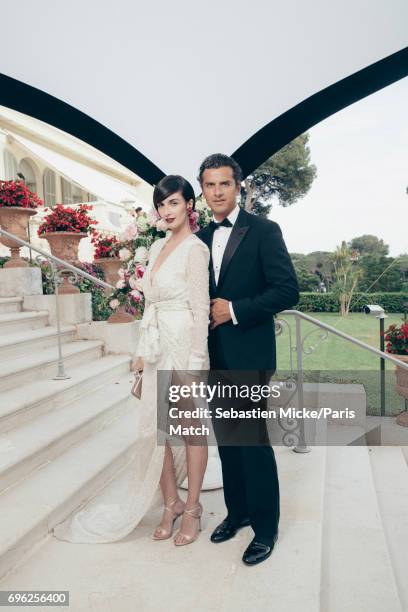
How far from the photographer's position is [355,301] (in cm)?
1669

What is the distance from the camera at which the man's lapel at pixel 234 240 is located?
7.38ft

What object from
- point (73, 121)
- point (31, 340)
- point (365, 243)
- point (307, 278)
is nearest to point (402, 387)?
point (31, 340)

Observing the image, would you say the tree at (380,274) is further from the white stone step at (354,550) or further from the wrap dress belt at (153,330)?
the wrap dress belt at (153,330)

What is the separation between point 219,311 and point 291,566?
4.21 feet

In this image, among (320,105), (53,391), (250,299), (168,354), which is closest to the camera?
(250,299)

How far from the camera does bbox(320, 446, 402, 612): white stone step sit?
84.0 inches

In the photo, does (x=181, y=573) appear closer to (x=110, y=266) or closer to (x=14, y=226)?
(x=110, y=266)

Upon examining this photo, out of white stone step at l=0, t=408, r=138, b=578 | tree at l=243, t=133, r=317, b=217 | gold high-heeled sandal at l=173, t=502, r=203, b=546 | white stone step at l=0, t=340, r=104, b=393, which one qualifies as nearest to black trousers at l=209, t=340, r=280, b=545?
gold high-heeled sandal at l=173, t=502, r=203, b=546

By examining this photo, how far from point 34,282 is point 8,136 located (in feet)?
25.2

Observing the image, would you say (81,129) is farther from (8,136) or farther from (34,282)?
(8,136)

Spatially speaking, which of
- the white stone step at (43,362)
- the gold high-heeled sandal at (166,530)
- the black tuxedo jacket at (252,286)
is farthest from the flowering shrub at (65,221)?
the gold high-heeled sandal at (166,530)

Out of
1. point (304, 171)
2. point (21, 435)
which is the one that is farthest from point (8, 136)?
point (304, 171)

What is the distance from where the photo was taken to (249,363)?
2.25m

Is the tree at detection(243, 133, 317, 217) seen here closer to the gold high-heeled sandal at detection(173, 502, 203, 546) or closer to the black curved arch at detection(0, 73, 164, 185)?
the black curved arch at detection(0, 73, 164, 185)
